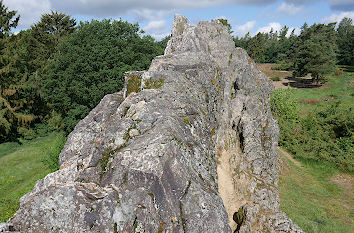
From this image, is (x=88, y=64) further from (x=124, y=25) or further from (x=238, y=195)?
(x=238, y=195)

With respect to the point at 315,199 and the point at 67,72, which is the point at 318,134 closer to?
the point at 315,199

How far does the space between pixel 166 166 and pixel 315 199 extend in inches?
829

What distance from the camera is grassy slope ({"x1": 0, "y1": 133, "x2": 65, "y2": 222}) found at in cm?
1981

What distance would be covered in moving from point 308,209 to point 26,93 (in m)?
39.8

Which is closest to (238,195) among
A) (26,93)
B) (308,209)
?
(308,209)

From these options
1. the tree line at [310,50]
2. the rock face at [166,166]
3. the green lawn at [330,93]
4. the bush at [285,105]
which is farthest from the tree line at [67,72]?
the tree line at [310,50]

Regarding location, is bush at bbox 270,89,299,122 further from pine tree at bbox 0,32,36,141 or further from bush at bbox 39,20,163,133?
pine tree at bbox 0,32,36,141

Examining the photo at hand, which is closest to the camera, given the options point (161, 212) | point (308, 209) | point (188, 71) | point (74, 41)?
point (161, 212)

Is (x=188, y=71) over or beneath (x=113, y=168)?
over

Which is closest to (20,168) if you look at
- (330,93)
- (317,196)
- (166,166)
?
(166,166)

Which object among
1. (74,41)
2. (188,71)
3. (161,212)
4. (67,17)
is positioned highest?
(67,17)

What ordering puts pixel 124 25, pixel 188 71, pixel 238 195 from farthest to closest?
pixel 124 25, pixel 238 195, pixel 188 71

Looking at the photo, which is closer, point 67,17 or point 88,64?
point 88,64

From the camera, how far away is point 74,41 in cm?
2956
